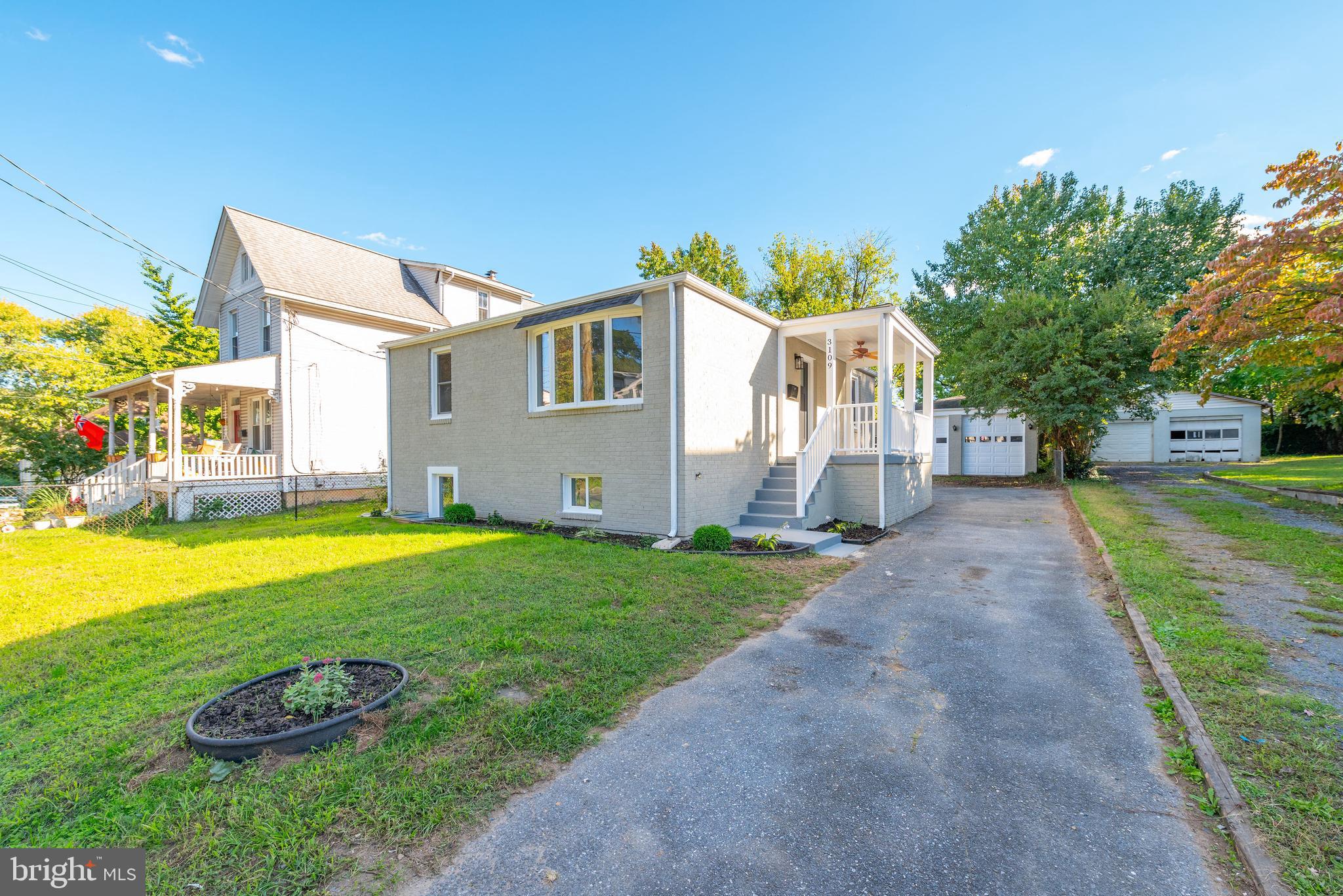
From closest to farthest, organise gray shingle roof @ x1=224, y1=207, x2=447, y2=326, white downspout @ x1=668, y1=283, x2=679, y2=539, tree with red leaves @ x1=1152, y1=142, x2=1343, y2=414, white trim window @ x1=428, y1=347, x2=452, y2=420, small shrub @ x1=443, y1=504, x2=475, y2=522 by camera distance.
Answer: tree with red leaves @ x1=1152, y1=142, x2=1343, y2=414 < white downspout @ x1=668, y1=283, x2=679, y2=539 < small shrub @ x1=443, y1=504, x2=475, y2=522 < white trim window @ x1=428, y1=347, x2=452, y2=420 < gray shingle roof @ x1=224, y1=207, x2=447, y2=326

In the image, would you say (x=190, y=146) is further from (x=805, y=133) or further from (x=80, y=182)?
(x=805, y=133)

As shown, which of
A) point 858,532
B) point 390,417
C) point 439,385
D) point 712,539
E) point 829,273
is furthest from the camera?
point 829,273

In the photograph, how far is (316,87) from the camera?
1211cm

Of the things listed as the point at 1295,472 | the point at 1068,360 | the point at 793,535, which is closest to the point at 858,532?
the point at 793,535

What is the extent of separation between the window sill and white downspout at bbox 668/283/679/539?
2.19ft

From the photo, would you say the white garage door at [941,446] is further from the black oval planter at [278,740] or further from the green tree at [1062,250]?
the black oval planter at [278,740]

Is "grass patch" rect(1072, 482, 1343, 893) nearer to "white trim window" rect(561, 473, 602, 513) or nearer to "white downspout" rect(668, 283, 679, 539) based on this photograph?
"white downspout" rect(668, 283, 679, 539)

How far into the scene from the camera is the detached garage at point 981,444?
2256 centimetres

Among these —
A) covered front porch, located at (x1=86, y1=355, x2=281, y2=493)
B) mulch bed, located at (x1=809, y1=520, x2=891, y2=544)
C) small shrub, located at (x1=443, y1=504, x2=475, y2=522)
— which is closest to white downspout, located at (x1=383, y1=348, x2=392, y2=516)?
small shrub, located at (x1=443, y1=504, x2=475, y2=522)

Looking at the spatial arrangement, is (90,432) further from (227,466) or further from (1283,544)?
(1283,544)

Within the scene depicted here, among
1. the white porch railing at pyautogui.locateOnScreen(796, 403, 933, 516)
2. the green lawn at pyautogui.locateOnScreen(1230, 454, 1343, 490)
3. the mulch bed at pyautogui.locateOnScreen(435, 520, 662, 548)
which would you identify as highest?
the white porch railing at pyautogui.locateOnScreen(796, 403, 933, 516)

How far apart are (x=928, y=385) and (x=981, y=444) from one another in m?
13.0

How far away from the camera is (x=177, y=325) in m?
25.9

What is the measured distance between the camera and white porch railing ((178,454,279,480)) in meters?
13.2
